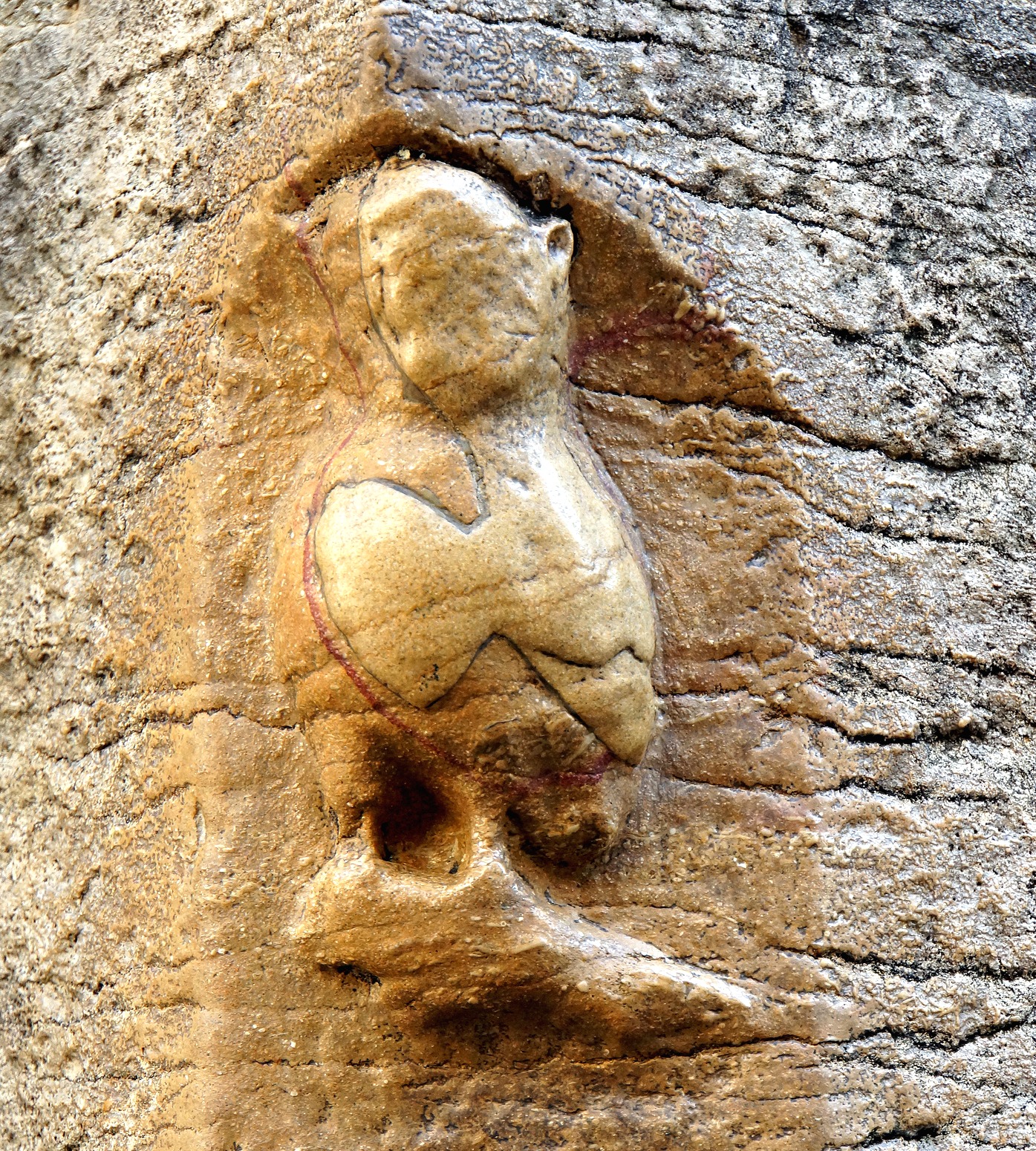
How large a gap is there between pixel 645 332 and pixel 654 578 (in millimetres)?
277

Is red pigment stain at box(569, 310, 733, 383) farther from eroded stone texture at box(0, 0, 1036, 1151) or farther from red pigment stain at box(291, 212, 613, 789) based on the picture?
red pigment stain at box(291, 212, 613, 789)

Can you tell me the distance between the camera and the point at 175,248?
1499mm

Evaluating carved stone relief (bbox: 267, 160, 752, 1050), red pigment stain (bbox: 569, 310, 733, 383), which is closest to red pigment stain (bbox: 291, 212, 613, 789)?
carved stone relief (bbox: 267, 160, 752, 1050)

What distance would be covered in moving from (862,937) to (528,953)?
0.36m

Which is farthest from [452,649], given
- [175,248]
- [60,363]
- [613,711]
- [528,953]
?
[60,363]

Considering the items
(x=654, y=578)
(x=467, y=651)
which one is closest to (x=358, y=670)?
(x=467, y=651)

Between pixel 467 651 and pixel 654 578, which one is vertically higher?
pixel 467 651

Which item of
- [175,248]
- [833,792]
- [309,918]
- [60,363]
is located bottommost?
[833,792]

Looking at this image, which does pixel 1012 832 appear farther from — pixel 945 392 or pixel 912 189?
pixel 912 189

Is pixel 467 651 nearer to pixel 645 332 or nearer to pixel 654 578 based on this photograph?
pixel 654 578

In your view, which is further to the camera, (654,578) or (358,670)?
(654,578)

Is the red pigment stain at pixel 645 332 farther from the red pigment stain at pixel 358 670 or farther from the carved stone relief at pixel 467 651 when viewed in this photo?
the red pigment stain at pixel 358 670

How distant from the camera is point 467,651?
1.20m

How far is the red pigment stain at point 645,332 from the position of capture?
1382mm
